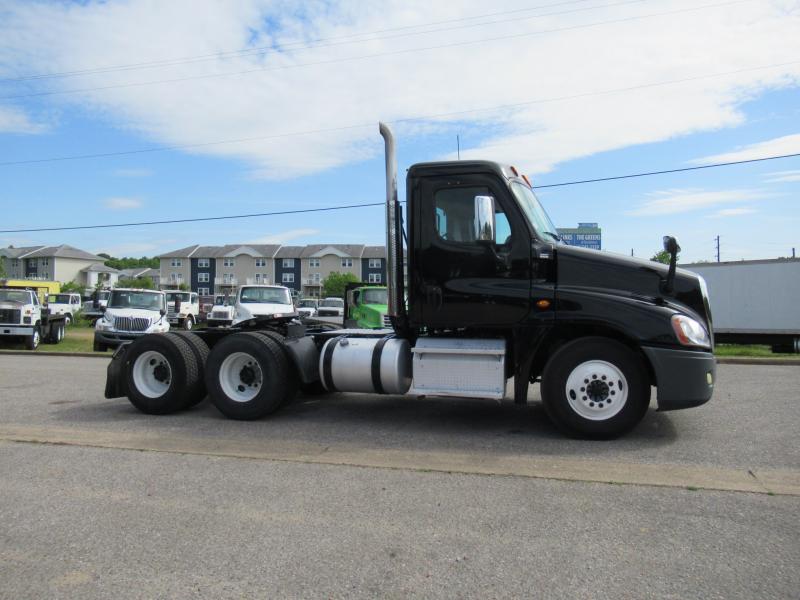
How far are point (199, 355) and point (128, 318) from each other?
13.0 m

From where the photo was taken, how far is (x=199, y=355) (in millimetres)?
8055

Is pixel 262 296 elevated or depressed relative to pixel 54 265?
depressed

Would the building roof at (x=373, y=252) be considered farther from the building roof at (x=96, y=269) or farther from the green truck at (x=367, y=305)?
the green truck at (x=367, y=305)

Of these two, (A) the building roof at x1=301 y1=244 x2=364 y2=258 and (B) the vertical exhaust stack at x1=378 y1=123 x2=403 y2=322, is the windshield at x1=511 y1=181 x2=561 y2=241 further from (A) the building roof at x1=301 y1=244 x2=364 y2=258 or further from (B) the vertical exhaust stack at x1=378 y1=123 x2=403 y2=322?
(A) the building roof at x1=301 y1=244 x2=364 y2=258

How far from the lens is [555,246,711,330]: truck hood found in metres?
6.40

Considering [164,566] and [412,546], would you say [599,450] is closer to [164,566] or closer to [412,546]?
[412,546]

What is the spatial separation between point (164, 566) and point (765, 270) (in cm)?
2242

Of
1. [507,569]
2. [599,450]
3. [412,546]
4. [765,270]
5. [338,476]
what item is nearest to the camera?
[507,569]

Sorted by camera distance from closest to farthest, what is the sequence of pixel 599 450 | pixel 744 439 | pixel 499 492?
1. pixel 499 492
2. pixel 599 450
3. pixel 744 439

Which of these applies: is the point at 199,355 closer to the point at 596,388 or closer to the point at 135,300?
the point at 596,388

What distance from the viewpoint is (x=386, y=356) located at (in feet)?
23.5

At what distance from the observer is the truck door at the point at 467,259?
6.63 meters

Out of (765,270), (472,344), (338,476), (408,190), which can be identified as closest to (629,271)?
(472,344)

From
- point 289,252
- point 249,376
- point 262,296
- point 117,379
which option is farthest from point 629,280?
point 289,252
